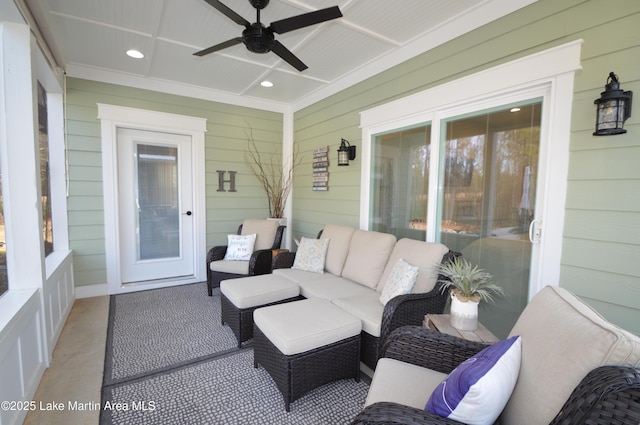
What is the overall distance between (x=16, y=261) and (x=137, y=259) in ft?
6.62

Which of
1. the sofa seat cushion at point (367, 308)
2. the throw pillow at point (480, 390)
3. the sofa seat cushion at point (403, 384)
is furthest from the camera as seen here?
the sofa seat cushion at point (367, 308)

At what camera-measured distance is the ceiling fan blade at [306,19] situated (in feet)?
6.02

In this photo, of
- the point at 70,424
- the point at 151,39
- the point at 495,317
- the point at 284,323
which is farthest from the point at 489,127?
the point at 70,424

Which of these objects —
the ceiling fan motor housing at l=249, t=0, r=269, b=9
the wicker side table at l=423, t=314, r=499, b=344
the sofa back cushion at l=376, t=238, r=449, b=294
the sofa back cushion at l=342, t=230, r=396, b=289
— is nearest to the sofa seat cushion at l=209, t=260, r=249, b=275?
the sofa back cushion at l=342, t=230, r=396, b=289

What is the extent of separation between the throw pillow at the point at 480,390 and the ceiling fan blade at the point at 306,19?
1953 mm

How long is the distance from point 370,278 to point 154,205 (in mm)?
3150

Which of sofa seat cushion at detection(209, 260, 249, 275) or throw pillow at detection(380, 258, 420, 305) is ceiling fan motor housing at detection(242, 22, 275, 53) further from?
sofa seat cushion at detection(209, 260, 249, 275)

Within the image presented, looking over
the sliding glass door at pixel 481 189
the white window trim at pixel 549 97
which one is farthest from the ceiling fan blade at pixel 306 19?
the sliding glass door at pixel 481 189

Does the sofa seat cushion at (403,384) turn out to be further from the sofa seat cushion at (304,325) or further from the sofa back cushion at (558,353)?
the sofa seat cushion at (304,325)

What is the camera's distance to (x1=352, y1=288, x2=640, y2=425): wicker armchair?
2.33ft

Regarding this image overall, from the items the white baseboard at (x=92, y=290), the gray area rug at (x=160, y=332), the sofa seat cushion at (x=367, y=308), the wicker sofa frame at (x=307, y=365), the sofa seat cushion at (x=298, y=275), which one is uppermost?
the sofa seat cushion at (x=298, y=275)

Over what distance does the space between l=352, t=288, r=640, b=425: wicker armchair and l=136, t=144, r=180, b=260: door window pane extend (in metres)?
3.77

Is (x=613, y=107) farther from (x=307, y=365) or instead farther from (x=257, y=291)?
(x=257, y=291)

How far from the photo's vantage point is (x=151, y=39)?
2871 millimetres
